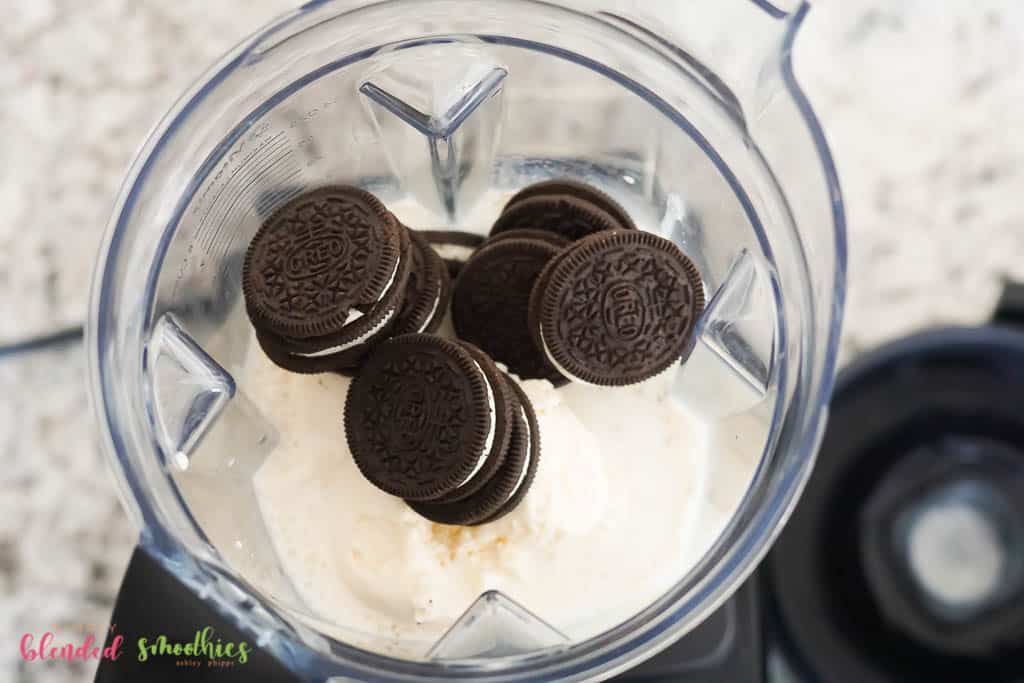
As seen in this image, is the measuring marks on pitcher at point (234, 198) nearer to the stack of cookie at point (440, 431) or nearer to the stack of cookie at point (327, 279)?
the stack of cookie at point (327, 279)

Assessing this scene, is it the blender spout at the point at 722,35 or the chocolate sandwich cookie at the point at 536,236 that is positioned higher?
the blender spout at the point at 722,35

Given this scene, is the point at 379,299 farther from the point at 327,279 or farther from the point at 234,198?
the point at 234,198

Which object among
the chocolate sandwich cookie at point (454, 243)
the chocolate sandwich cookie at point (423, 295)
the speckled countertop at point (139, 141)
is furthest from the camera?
the speckled countertop at point (139, 141)

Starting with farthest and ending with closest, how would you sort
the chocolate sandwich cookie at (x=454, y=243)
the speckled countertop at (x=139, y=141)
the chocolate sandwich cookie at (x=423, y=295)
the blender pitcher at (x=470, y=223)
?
the speckled countertop at (x=139, y=141)
the chocolate sandwich cookie at (x=454, y=243)
the chocolate sandwich cookie at (x=423, y=295)
the blender pitcher at (x=470, y=223)

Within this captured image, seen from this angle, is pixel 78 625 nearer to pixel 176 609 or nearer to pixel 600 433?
pixel 176 609

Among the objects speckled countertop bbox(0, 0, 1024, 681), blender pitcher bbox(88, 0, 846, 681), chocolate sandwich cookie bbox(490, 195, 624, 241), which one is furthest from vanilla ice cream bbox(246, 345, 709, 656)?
speckled countertop bbox(0, 0, 1024, 681)

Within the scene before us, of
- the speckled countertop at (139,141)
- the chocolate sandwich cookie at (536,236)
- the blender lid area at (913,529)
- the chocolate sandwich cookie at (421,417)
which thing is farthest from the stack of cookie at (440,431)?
the speckled countertop at (139,141)

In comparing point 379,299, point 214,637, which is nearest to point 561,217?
point 379,299

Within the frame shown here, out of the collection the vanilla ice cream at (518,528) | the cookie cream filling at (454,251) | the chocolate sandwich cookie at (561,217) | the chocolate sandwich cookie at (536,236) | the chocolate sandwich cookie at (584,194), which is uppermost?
the chocolate sandwich cookie at (584,194)
